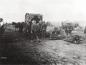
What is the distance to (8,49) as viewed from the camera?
4047 millimetres

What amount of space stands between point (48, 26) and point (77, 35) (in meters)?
1.06

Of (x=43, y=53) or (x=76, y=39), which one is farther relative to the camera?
(x=76, y=39)

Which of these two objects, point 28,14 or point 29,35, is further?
point 29,35

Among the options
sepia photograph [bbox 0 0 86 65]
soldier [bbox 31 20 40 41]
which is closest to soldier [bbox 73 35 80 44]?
sepia photograph [bbox 0 0 86 65]

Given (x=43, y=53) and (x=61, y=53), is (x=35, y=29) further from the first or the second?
(x=61, y=53)

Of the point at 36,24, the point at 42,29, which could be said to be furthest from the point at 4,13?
the point at 42,29

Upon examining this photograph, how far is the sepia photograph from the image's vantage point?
12.5 ft

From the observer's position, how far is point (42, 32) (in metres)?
4.60

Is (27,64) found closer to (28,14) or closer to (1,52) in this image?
(1,52)

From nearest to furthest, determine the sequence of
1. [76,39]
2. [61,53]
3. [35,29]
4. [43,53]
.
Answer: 1. [61,53]
2. [43,53]
3. [76,39]
4. [35,29]

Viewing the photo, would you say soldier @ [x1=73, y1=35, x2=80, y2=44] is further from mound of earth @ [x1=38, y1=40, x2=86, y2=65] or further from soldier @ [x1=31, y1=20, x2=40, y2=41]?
soldier @ [x1=31, y1=20, x2=40, y2=41]

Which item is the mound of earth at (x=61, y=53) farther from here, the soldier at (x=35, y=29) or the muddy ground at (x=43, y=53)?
the soldier at (x=35, y=29)

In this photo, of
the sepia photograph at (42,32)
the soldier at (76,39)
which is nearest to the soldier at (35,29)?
the sepia photograph at (42,32)

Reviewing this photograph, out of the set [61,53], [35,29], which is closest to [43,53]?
[61,53]
